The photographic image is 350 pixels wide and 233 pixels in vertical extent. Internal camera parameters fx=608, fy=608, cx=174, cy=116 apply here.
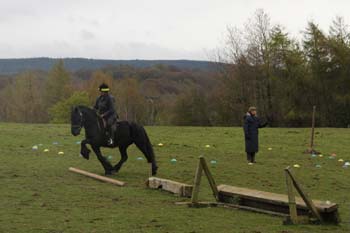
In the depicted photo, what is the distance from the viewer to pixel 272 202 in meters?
11.4

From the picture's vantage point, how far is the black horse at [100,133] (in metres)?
16.4

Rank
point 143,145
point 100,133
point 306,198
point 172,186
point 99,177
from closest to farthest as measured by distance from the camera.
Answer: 1. point 306,198
2. point 172,186
3. point 99,177
4. point 100,133
5. point 143,145

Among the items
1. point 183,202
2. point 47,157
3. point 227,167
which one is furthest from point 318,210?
point 47,157

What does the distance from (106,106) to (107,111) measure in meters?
0.16

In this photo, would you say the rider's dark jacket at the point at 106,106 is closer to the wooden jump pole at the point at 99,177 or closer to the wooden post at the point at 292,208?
the wooden jump pole at the point at 99,177

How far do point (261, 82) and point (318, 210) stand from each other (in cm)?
4770

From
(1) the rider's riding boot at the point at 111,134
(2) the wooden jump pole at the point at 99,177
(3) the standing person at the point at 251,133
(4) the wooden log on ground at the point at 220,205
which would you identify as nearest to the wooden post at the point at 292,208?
(4) the wooden log on ground at the point at 220,205

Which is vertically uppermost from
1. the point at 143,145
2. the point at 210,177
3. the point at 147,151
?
the point at 143,145

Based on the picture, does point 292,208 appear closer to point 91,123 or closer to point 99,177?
point 99,177

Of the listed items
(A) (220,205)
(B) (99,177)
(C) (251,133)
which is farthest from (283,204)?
(C) (251,133)

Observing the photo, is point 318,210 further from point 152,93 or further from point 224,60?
point 152,93

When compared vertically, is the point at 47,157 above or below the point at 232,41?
below

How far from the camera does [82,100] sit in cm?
6278

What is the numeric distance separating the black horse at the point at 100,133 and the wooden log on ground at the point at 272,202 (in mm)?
4576
